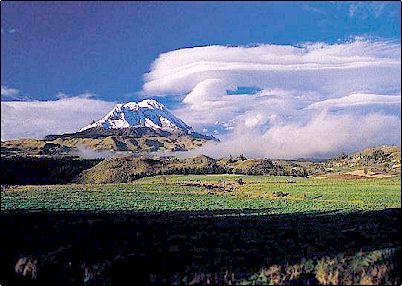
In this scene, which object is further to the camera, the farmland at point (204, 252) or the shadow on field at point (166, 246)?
the shadow on field at point (166, 246)

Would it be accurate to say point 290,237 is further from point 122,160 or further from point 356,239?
point 122,160

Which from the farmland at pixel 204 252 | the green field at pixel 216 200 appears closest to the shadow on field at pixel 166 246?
the farmland at pixel 204 252

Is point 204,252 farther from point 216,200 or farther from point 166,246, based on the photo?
point 216,200

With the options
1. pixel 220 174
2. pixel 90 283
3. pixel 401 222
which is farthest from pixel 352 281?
pixel 220 174

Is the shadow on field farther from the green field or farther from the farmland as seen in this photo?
the green field

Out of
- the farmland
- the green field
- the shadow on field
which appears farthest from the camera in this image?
the green field

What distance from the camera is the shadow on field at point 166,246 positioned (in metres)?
17.8

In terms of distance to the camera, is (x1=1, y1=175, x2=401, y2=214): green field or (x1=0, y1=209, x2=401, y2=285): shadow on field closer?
(x1=0, y1=209, x2=401, y2=285): shadow on field

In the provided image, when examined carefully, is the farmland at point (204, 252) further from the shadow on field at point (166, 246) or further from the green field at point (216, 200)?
the green field at point (216, 200)

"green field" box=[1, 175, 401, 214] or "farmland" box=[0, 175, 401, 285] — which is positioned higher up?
"green field" box=[1, 175, 401, 214]

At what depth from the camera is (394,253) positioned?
18469mm

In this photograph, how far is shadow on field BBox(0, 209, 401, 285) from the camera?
58.3 feet

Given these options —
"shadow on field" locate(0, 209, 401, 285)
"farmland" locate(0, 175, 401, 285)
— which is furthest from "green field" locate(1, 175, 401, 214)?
"farmland" locate(0, 175, 401, 285)

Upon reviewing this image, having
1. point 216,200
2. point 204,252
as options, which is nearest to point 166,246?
point 204,252
